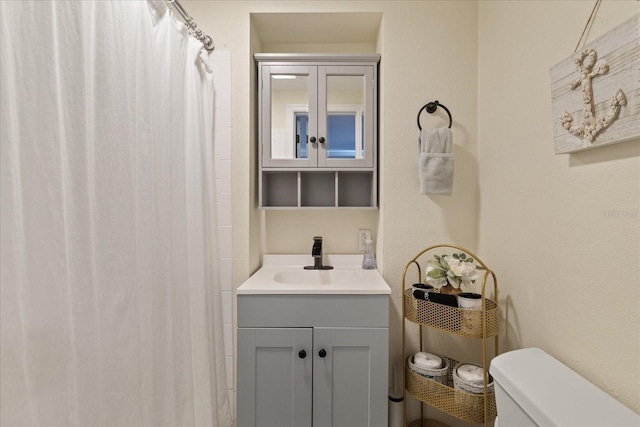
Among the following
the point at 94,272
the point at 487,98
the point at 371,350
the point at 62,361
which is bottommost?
the point at 371,350

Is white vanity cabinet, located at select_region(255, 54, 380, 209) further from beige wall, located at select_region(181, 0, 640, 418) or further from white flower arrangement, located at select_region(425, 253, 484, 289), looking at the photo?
white flower arrangement, located at select_region(425, 253, 484, 289)

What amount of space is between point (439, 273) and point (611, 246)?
0.55 m

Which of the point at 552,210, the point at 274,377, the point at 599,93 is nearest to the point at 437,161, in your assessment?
the point at 552,210

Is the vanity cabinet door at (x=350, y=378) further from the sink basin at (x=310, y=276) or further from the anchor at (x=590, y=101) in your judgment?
the anchor at (x=590, y=101)

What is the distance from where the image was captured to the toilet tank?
640 mm

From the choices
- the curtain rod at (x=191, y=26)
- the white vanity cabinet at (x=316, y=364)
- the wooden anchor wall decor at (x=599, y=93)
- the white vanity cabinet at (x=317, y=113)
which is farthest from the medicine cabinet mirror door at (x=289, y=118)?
the wooden anchor wall decor at (x=599, y=93)

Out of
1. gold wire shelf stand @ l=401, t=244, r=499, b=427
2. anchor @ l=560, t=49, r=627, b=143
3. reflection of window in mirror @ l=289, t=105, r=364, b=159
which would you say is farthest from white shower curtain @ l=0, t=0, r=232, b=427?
anchor @ l=560, t=49, r=627, b=143

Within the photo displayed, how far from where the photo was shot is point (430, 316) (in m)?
1.17

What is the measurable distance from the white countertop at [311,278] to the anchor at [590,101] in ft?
2.82

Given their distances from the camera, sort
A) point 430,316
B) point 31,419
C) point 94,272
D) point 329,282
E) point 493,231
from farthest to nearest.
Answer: point 329,282, point 493,231, point 430,316, point 94,272, point 31,419

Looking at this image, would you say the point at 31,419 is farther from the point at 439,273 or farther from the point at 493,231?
the point at 493,231

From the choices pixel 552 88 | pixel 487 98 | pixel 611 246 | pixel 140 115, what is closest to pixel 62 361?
pixel 140 115

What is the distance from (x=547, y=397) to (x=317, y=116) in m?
1.43

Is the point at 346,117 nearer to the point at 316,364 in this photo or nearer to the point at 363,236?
the point at 363,236
